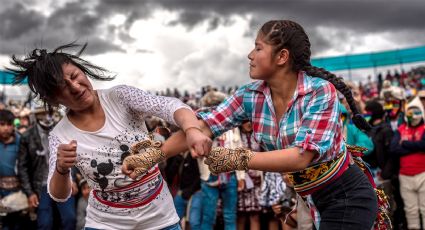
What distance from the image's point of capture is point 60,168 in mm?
2699

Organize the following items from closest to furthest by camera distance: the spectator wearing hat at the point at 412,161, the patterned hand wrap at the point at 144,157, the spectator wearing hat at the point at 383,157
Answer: the patterned hand wrap at the point at 144,157 < the spectator wearing hat at the point at 412,161 < the spectator wearing hat at the point at 383,157

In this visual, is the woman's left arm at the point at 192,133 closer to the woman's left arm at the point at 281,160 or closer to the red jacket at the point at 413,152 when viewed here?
the woman's left arm at the point at 281,160

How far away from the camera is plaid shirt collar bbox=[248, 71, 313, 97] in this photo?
2.69 meters

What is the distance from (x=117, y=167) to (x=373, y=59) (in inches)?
776

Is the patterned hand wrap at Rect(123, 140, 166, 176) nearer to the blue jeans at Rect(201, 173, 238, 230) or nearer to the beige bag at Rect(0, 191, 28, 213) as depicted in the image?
the blue jeans at Rect(201, 173, 238, 230)

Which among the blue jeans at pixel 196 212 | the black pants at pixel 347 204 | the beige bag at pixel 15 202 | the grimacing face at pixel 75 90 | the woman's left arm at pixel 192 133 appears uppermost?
the grimacing face at pixel 75 90

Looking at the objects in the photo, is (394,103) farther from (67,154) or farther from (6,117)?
(67,154)

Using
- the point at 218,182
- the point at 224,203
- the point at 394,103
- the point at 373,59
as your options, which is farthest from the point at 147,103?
the point at 373,59

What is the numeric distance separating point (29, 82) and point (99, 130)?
0.48m

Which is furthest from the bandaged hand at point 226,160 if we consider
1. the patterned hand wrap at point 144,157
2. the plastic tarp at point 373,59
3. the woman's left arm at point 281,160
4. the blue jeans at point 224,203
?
the plastic tarp at point 373,59

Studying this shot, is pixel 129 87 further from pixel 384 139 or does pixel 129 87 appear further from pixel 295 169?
pixel 384 139

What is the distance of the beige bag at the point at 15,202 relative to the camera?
6.63 metres

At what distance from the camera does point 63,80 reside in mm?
2756

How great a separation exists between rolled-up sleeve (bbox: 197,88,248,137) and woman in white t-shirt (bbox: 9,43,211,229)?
0.32 metres
